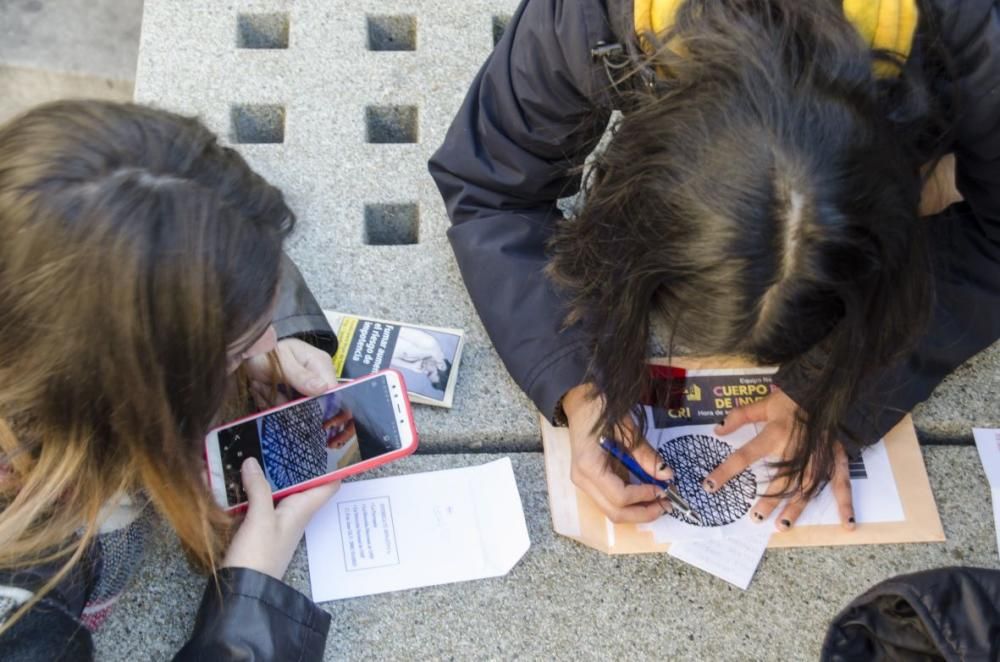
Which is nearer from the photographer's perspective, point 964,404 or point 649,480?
point 649,480

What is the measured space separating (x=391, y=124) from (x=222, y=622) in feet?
2.94

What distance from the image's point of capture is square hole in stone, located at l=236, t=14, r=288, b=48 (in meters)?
1.69

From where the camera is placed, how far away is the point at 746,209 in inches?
33.8

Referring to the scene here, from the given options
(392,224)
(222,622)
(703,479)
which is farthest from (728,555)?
(392,224)

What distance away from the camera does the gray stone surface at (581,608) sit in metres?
1.15

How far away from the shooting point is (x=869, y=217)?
2.87 ft

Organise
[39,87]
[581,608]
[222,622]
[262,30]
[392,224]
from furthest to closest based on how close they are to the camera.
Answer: [39,87] < [262,30] < [392,224] < [581,608] < [222,622]

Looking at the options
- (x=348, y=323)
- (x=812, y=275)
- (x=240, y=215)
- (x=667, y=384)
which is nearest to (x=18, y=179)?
(x=240, y=215)

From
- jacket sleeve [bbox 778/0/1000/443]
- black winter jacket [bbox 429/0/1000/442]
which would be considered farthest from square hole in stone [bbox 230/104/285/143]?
jacket sleeve [bbox 778/0/1000/443]

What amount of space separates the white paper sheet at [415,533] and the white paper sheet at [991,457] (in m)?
0.64

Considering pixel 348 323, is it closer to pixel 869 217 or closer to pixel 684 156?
pixel 684 156

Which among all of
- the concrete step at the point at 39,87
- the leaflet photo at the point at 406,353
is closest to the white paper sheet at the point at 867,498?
the leaflet photo at the point at 406,353

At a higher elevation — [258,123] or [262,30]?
[262,30]

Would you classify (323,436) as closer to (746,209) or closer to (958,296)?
(746,209)
